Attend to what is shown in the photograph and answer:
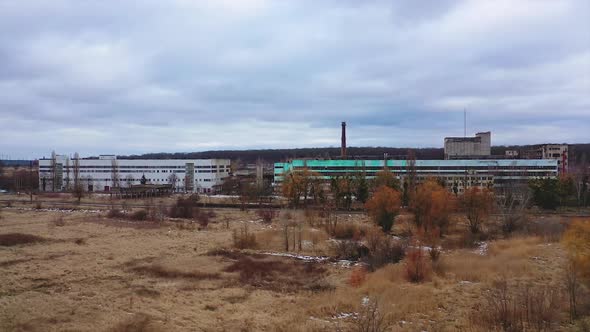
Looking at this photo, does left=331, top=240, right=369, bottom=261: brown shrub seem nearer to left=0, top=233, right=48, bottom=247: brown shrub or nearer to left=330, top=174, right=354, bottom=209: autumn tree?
left=0, top=233, right=48, bottom=247: brown shrub

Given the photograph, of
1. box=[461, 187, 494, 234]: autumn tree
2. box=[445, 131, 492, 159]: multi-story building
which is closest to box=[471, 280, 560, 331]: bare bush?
box=[461, 187, 494, 234]: autumn tree

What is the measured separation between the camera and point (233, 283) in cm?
1945

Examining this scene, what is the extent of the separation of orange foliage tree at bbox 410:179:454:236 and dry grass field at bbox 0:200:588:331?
2.90 metres

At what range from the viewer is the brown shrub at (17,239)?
27.1 m

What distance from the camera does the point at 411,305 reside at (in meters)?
15.5

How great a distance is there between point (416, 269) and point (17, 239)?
24.6 metres

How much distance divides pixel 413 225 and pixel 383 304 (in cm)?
2044

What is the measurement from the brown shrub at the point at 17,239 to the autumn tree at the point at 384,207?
22.8 m

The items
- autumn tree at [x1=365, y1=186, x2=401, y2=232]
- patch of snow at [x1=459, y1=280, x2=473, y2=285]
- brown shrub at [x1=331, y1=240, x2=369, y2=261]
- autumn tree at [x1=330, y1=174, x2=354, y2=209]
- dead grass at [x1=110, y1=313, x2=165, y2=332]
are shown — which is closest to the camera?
dead grass at [x1=110, y1=313, x2=165, y2=332]

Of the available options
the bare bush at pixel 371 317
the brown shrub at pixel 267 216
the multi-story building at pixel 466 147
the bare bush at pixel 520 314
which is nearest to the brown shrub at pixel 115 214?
the brown shrub at pixel 267 216

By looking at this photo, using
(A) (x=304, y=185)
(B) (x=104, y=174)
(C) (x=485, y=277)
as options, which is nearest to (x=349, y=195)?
(A) (x=304, y=185)

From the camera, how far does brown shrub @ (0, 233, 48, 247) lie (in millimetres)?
27141

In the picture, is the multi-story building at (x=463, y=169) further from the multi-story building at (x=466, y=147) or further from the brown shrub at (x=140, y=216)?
the brown shrub at (x=140, y=216)

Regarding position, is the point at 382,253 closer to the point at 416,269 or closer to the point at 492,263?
the point at 416,269
